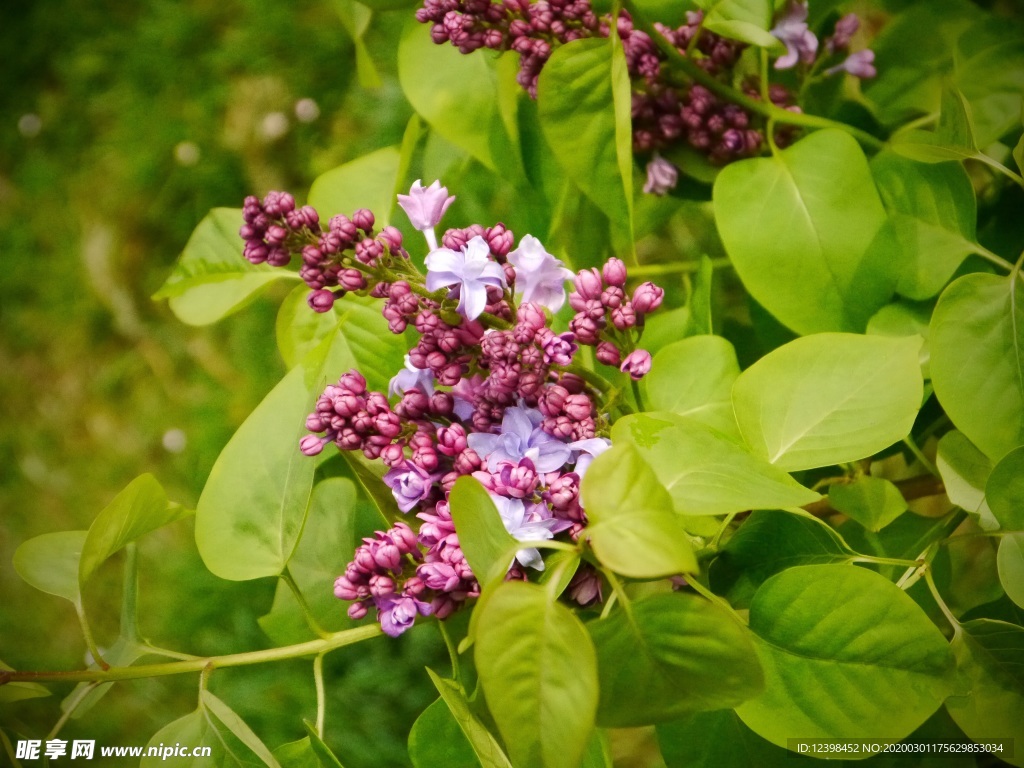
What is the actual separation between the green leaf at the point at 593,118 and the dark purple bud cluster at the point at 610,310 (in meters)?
0.07

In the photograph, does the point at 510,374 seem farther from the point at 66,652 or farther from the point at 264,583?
the point at 66,652

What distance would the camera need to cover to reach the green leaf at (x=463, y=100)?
2.42 ft

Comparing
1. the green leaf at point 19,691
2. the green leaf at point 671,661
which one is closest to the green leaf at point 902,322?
the green leaf at point 671,661

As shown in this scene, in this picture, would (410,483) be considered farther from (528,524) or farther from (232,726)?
(232,726)

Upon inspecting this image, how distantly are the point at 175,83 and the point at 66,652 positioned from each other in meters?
1.25

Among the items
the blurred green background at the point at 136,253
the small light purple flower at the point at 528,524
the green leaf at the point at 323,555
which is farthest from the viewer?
the blurred green background at the point at 136,253

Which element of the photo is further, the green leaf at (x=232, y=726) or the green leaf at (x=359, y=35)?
the green leaf at (x=359, y=35)

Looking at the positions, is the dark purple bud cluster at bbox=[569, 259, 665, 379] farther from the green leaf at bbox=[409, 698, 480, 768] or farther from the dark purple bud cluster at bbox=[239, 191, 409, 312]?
the green leaf at bbox=[409, 698, 480, 768]

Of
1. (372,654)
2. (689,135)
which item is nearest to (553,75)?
(689,135)

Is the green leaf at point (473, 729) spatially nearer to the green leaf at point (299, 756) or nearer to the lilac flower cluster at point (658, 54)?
the green leaf at point (299, 756)

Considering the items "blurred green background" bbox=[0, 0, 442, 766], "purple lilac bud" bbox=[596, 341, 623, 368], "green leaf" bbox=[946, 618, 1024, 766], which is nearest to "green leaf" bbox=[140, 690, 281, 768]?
"purple lilac bud" bbox=[596, 341, 623, 368]

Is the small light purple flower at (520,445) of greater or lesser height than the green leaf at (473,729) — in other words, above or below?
above

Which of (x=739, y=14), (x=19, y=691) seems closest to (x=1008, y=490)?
(x=739, y=14)

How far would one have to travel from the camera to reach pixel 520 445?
0.51 meters
